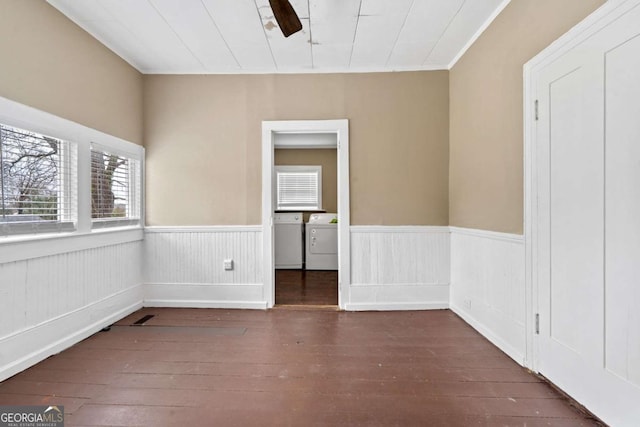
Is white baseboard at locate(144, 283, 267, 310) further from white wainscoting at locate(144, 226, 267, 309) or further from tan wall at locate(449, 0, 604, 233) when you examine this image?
tan wall at locate(449, 0, 604, 233)

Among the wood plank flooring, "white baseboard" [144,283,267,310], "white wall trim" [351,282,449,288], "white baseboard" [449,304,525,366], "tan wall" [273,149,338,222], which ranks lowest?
the wood plank flooring

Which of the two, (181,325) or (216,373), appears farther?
(181,325)

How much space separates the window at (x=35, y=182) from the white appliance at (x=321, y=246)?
3134mm

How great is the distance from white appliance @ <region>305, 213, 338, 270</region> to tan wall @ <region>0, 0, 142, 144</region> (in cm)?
285

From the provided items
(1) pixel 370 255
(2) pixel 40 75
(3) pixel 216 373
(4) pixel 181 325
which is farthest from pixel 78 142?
(1) pixel 370 255

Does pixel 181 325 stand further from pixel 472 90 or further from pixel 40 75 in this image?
pixel 472 90

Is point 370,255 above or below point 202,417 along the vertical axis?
above

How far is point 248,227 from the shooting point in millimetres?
3004

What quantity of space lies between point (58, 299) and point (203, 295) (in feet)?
3.84

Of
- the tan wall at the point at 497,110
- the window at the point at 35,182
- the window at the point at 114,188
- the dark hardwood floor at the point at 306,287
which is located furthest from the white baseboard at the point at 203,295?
the tan wall at the point at 497,110

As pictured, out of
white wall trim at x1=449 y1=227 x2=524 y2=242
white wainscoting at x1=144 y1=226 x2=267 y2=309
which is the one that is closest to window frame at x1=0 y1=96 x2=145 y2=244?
white wainscoting at x1=144 y1=226 x2=267 y2=309

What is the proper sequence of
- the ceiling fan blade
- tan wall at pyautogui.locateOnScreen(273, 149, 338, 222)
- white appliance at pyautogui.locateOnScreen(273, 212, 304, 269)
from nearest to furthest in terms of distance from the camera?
the ceiling fan blade, white appliance at pyautogui.locateOnScreen(273, 212, 304, 269), tan wall at pyautogui.locateOnScreen(273, 149, 338, 222)

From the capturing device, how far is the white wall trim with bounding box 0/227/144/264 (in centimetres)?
176

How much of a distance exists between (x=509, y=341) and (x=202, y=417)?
6.63 ft
